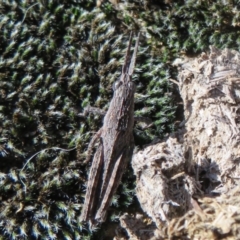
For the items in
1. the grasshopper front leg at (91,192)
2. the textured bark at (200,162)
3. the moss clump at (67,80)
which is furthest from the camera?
the moss clump at (67,80)

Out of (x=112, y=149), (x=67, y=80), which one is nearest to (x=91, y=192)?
(x=112, y=149)

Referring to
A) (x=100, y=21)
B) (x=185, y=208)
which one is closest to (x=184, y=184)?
(x=185, y=208)

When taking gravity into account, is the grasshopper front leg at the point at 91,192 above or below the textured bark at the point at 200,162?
below

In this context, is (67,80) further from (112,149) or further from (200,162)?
(200,162)

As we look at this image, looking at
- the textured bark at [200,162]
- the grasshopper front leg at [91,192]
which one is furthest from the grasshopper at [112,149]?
the textured bark at [200,162]

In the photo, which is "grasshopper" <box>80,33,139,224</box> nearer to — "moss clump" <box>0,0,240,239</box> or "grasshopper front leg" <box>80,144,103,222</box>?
"grasshopper front leg" <box>80,144,103,222</box>

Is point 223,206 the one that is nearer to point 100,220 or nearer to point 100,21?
point 100,220

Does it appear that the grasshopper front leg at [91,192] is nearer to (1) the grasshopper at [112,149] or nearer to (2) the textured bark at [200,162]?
(1) the grasshopper at [112,149]
